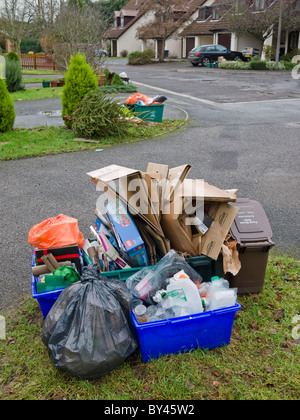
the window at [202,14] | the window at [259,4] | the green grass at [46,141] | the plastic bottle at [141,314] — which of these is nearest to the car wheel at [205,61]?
the window at [259,4]

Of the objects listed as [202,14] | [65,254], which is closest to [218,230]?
[65,254]

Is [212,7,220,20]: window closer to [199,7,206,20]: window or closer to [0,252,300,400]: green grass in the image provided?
[199,7,206,20]: window

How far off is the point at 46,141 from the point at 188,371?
7598 mm

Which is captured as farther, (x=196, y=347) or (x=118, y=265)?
(x=118, y=265)

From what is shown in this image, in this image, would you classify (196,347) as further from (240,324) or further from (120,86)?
(120,86)

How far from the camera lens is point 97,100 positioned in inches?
363

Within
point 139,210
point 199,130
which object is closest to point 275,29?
point 199,130

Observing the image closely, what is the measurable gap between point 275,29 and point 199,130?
25.7 m

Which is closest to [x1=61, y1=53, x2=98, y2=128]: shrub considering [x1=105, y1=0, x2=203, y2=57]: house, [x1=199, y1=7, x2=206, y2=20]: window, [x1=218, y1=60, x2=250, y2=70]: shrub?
[x1=218, y1=60, x2=250, y2=70]: shrub

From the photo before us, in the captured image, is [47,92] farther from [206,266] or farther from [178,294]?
[178,294]

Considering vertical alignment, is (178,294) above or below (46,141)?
below

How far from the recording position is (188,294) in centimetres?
277

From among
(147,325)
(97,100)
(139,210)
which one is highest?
(97,100)
